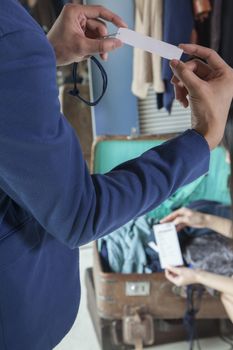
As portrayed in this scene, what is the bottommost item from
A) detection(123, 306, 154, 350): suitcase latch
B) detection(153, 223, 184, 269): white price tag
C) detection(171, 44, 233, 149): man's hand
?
detection(123, 306, 154, 350): suitcase latch

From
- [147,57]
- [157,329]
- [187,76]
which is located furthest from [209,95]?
[147,57]

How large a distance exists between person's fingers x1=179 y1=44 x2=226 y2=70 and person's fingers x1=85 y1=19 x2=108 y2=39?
0.53 ft

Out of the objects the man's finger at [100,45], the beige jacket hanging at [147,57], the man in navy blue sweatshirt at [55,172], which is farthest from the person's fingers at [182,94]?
the beige jacket hanging at [147,57]

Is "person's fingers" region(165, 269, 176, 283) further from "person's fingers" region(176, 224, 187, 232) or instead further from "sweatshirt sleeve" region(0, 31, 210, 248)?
"sweatshirt sleeve" region(0, 31, 210, 248)

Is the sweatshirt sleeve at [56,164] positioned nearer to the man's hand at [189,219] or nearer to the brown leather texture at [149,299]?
the brown leather texture at [149,299]

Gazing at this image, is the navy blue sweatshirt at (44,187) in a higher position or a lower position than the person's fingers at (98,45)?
lower

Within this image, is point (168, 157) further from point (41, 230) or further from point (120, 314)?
point (120, 314)

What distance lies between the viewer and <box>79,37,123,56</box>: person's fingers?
55 centimetres

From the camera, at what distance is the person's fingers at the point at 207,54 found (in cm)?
55

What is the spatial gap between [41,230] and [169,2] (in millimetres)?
1444

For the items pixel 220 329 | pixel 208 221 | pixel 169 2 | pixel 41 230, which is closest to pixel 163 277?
pixel 208 221

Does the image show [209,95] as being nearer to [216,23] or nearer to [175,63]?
[175,63]

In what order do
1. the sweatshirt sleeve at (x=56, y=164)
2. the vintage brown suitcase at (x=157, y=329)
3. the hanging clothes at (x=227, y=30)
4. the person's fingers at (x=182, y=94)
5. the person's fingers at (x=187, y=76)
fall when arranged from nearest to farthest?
1. the sweatshirt sleeve at (x=56, y=164)
2. the person's fingers at (x=187, y=76)
3. the person's fingers at (x=182, y=94)
4. the vintage brown suitcase at (x=157, y=329)
5. the hanging clothes at (x=227, y=30)

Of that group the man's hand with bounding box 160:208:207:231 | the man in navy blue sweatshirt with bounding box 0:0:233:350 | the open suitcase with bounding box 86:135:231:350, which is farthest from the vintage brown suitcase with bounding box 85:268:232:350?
the man in navy blue sweatshirt with bounding box 0:0:233:350
